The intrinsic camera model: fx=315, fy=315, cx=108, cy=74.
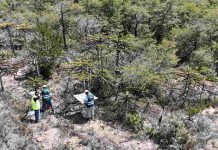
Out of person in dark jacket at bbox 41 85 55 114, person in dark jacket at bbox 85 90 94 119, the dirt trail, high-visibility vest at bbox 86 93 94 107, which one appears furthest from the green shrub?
person in dark jacket at bbox 41 85 55 114

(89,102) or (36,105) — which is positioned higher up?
(36,105)

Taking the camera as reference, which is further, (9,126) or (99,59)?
(99,59)

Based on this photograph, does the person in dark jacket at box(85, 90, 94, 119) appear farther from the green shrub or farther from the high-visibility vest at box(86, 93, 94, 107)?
the green shrub

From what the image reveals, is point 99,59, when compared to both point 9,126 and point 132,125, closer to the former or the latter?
point 132,125

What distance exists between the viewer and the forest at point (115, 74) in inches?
472

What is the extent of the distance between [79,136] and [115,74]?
553cm

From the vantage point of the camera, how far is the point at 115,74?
16.5 metres

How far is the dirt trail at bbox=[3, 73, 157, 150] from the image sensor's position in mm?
11258

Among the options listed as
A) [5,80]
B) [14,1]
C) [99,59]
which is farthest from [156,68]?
[14,1]

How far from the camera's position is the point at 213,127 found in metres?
13.1

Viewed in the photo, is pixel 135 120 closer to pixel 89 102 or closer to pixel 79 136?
pixel 89 102

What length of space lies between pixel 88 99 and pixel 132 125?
213 cm

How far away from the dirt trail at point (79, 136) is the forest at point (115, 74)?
38 mm

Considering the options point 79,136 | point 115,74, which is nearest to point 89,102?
point 79,136
